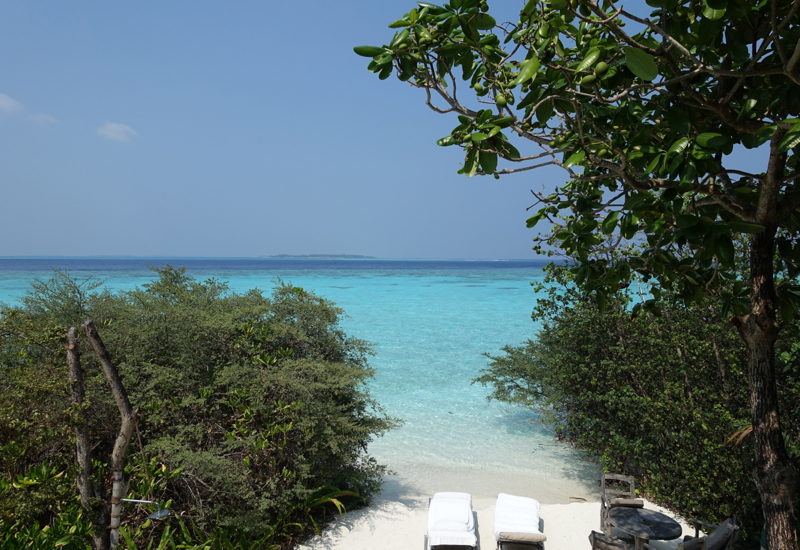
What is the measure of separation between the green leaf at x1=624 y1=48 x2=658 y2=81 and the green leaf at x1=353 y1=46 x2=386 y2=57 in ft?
4.70

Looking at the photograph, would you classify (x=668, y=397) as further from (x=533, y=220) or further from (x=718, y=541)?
(x=533, y=220)

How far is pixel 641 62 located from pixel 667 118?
680 millimetres

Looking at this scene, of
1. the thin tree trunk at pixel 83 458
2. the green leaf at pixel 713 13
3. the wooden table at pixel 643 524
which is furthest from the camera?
the wooden table at pixel 643 524

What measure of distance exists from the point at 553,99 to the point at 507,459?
10.2 m

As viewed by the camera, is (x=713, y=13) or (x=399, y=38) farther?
(x=399, y=38)

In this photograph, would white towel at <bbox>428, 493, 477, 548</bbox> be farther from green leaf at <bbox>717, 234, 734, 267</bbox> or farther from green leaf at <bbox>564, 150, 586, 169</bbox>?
green leaf at <bbox>564, 150, 586, 169</bbox>

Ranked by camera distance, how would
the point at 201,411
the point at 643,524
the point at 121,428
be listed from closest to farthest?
the point at 121,428, the point at 643,524, the point at 201,411

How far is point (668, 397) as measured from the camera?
6.82 metres

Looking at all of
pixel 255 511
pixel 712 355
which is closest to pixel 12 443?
pixel 255 511

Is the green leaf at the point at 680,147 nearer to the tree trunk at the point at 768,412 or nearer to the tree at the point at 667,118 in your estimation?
the tree at the point at 667,118

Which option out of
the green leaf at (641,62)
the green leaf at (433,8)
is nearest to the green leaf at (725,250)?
the green leaf at (641,62)

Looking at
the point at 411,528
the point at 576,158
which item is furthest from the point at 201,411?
the point at 576,158

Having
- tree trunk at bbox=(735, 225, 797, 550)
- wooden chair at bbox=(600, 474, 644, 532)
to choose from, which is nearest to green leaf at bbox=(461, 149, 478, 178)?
tree trunk at bbox=(735, 225, 797, 550)

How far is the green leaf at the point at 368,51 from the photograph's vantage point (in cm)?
283
